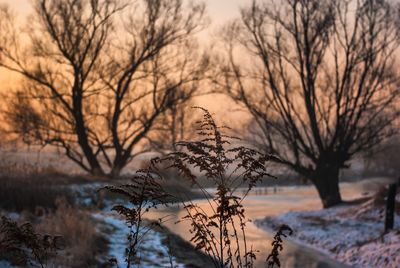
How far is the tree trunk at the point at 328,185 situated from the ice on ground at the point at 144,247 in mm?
10330

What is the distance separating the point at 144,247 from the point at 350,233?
6097 mm

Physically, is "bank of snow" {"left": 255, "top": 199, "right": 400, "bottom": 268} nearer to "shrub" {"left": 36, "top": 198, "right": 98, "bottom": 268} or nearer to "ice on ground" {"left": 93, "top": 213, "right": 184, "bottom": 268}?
"ice on ground" {"left": 93, "top": 213, "right": 184, "bottom": 268}

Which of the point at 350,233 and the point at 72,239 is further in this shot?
the point at 350,233

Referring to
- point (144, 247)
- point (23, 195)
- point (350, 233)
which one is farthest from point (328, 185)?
point (23, 195)

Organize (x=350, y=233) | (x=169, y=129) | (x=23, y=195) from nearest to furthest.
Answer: (x=350, y=233) < (x=23, y=195) < (x=169, y=129)

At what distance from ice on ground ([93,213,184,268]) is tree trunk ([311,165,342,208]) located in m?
10.3

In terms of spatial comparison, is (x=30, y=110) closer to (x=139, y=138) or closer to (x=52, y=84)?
Result: (x=52, y=84)

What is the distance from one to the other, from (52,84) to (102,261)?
25483 millimetres

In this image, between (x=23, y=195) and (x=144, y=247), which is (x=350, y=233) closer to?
(x=144, y=247)

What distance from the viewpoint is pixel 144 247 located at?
13398 millimetres

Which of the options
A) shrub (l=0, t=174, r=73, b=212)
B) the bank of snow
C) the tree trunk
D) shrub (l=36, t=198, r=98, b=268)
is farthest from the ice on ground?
the tree trunk

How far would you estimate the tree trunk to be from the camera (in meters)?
24.2

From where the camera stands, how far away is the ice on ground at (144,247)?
1152 cm

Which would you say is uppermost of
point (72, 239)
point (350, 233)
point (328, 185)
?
point (328, 185)
